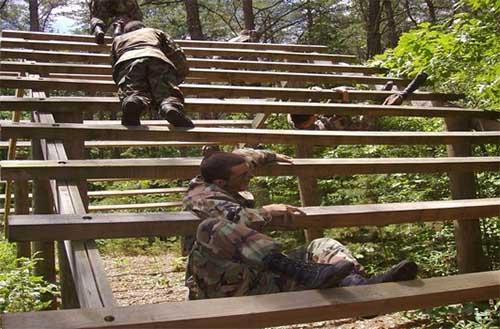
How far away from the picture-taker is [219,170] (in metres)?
2.77

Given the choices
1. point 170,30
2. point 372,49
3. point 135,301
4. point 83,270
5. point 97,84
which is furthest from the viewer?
point 170,30

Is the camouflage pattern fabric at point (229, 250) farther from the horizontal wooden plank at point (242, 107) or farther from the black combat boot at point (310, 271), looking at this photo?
the horizontal wooden plank at point (242, 107)

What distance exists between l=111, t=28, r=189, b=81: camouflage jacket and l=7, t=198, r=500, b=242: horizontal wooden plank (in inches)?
92.7

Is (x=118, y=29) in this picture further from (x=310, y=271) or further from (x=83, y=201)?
(x=310, y=271)

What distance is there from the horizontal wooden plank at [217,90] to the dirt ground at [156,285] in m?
2.41

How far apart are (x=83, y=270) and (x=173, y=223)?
51 cm

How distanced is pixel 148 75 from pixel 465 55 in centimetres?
341

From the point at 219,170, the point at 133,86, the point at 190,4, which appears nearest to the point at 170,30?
the point at 190,4

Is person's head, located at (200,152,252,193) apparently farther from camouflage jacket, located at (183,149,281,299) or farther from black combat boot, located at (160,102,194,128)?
black combat boot, located at (160,102,194,128)

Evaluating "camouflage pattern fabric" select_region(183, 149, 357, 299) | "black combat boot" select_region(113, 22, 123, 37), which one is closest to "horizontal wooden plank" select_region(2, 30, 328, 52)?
"black combat boot" select_region(113, 22, 123, 37)

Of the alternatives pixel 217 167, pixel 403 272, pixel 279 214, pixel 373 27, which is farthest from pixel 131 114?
pixel 373 27

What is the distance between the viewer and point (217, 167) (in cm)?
277

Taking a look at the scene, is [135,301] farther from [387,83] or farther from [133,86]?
[387,83]

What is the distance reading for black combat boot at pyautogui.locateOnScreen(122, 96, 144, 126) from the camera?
3.93m
